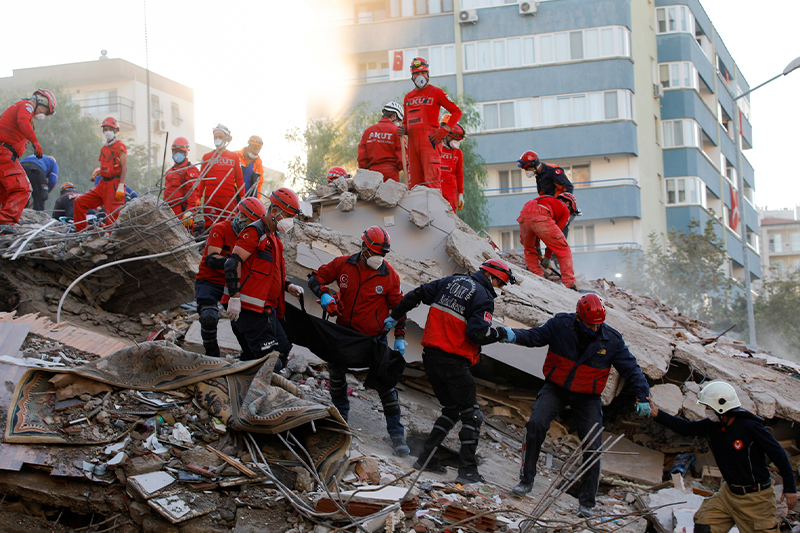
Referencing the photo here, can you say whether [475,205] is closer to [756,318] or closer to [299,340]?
[756,318]

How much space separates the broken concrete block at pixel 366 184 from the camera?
A: 8633 millimetres

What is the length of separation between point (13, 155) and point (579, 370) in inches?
285

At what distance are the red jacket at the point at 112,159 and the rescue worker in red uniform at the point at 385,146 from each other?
11.0ft

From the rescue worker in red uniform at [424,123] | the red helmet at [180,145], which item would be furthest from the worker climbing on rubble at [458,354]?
the red helmet at [180,145]

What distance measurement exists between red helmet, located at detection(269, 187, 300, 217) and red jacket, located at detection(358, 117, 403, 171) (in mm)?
4423

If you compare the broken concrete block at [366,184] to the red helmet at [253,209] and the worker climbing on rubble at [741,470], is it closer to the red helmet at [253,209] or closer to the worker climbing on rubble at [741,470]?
the red helmet at [253,209]

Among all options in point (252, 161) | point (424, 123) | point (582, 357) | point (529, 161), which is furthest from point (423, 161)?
point (582, 357)

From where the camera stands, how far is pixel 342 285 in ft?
20.1

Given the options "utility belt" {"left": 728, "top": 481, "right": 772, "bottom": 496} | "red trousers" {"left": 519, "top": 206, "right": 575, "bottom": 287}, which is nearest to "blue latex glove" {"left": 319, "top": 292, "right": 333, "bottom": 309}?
"utility belt" {"left": 728, "top": 481, "right": 772, "bottom": 496}

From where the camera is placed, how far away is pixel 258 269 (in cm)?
564

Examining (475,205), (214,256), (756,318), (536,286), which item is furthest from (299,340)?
(756,318)

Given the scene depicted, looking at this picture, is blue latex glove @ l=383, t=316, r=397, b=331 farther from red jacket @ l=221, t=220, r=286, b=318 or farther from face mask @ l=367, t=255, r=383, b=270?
red jacket @ l=221, t=220, r=286, b=318

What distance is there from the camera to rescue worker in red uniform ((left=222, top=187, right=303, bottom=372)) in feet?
18.1

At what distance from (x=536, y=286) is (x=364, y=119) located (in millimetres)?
14125
